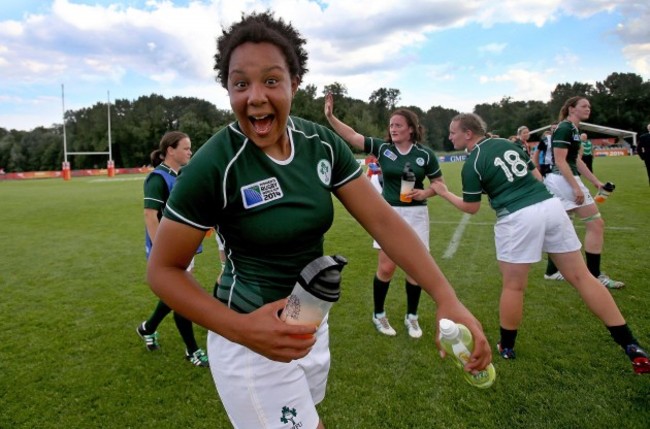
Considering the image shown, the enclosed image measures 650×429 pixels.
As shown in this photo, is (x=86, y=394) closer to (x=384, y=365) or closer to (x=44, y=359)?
(x=44, y=359)

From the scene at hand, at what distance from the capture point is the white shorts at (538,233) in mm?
4215

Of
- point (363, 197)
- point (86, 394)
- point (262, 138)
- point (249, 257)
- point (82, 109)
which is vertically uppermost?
point (82, 109)

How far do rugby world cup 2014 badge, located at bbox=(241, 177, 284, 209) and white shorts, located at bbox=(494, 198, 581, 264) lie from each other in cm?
326

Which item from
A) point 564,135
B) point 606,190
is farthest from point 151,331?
point 606,190

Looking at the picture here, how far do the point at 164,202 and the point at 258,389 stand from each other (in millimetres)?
3093

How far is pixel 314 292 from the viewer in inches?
55.0

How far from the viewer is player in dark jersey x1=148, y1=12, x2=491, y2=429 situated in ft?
5.08

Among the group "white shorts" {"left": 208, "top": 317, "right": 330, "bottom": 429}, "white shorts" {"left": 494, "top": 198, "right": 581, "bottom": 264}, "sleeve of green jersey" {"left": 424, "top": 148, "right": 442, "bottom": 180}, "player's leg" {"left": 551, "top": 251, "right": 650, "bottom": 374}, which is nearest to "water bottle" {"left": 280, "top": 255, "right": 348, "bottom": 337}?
"white shorts" {"left": 208, "top": 317, "right": 330, "bottom": 429}

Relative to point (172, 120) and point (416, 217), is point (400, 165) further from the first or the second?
point (172, 120)

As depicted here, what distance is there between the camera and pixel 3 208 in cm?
1877

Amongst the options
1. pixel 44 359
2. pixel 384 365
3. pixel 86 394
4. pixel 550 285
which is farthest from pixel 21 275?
pixel 550 285

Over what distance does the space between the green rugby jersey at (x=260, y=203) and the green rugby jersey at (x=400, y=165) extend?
10.8 feet

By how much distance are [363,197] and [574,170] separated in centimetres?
571

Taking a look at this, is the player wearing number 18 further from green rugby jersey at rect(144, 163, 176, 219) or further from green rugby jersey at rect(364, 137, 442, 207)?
green rugby jersey at rect(144, 163, 176, 219)
